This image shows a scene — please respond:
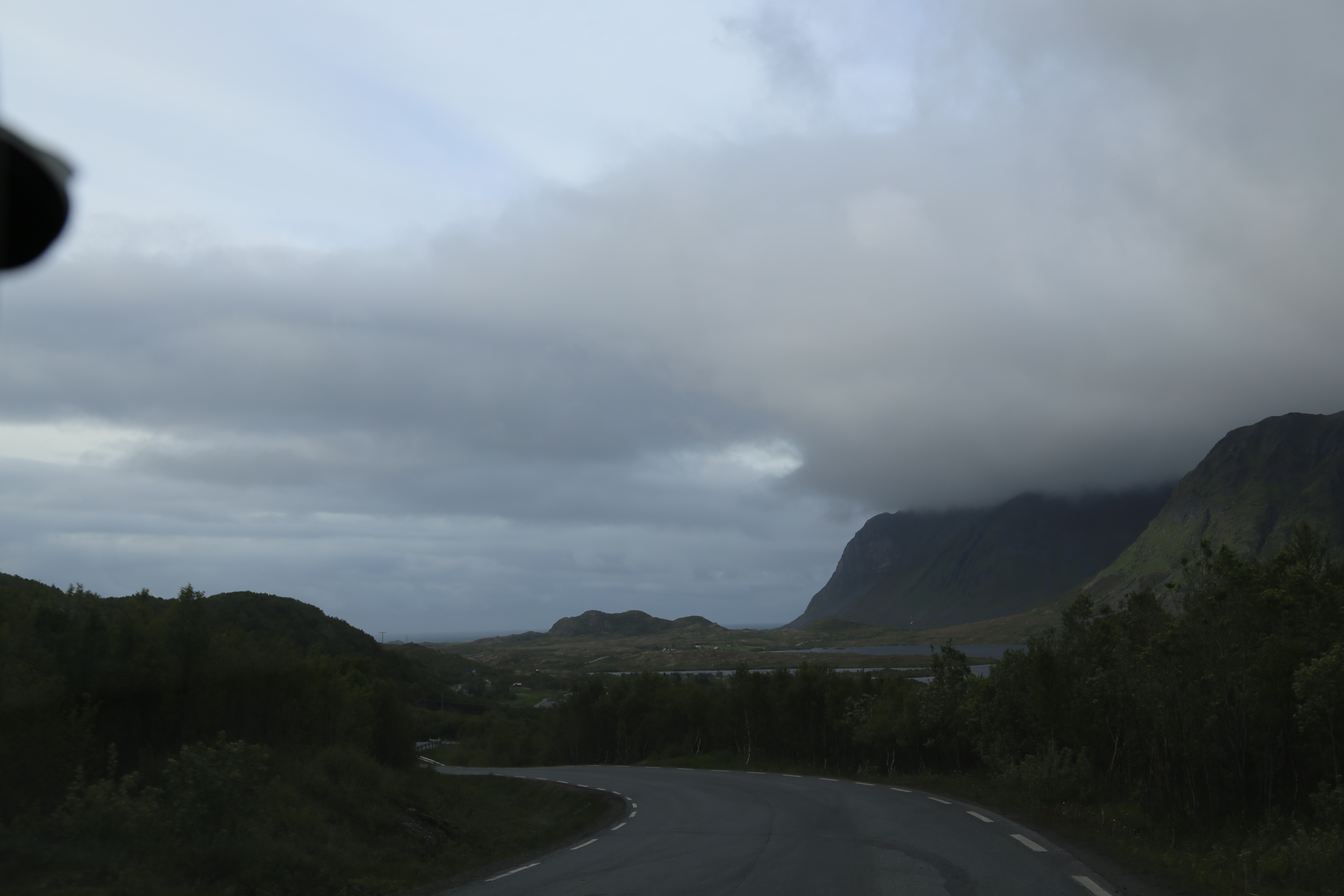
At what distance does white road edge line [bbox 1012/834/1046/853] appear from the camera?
13.5 metres

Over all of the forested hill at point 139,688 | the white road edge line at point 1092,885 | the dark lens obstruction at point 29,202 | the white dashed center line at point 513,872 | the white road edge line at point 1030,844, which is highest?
the dark lens obstruction at point 29,202

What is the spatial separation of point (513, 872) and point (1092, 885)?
9.09m

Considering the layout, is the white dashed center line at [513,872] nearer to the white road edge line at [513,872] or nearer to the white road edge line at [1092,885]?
the white road edge line at [513,872]

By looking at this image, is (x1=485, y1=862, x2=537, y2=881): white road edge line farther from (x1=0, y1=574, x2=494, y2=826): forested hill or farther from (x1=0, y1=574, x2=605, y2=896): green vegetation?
(x1=0, y1=574, x2=494, y2=826): forested hill

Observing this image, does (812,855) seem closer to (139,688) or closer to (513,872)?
(513,872)

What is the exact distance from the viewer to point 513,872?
14.4 m

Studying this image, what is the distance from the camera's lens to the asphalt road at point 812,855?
1112 cm

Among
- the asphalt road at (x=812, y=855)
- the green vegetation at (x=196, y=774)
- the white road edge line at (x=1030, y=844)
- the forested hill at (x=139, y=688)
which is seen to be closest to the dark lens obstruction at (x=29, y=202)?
the asphalt road at (x=812, y=855)

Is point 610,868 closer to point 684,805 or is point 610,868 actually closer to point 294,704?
point 684,805

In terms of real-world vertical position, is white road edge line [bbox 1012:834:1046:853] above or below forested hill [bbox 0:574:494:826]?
below

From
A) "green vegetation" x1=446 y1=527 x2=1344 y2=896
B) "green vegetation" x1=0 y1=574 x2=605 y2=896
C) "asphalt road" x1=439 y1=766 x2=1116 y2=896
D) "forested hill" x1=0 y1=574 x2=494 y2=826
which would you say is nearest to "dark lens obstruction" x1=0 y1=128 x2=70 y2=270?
"asphalt road" x1=439 y1=766 x2=1116 y2=896

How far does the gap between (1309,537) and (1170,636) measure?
3775 mm

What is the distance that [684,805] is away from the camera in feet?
82.4

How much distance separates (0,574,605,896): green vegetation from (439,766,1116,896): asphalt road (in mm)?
3632
